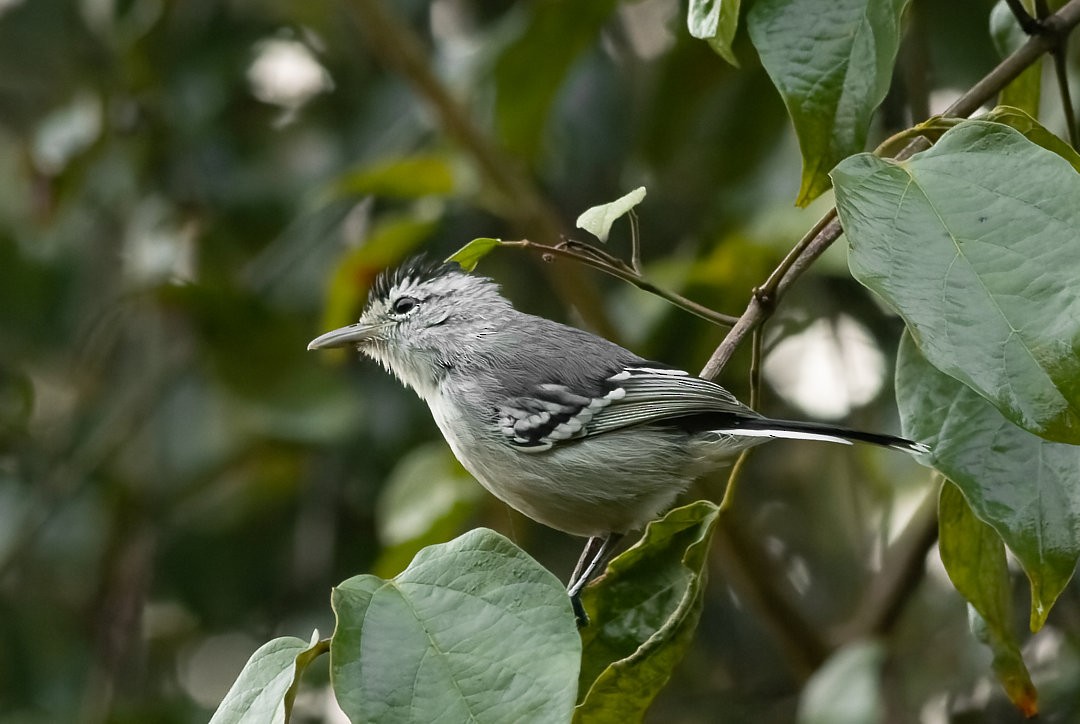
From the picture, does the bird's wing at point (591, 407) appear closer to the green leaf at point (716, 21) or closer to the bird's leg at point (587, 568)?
the bird's leg at point (587, 568)

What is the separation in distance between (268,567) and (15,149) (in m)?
2.38

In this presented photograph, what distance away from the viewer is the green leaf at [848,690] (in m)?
3.22

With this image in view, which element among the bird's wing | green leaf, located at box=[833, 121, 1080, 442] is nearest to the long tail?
the bird's wing

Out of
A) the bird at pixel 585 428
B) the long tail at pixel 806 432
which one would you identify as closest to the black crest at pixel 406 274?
the bird at pixel 585 428

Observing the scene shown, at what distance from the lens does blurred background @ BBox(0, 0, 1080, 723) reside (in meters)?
4.01

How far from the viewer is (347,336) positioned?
368cm

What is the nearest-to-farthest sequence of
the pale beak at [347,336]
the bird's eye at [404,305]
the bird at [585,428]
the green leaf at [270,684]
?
the green leaf at [270,684] < the bird at [585,428] < the pale beak at [347,336] < the bird's eye at [404,305]

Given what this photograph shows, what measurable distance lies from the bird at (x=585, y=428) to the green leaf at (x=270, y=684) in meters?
0.94

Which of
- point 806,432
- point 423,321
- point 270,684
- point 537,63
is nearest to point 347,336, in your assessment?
point 423,321

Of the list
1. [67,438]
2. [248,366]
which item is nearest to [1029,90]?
[248,366]

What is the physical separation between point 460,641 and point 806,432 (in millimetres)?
1141

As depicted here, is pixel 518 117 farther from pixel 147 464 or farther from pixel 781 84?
pixel 147 464

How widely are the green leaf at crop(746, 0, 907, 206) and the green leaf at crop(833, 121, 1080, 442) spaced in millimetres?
230

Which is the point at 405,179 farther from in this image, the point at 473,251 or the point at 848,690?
the point at 848,690
